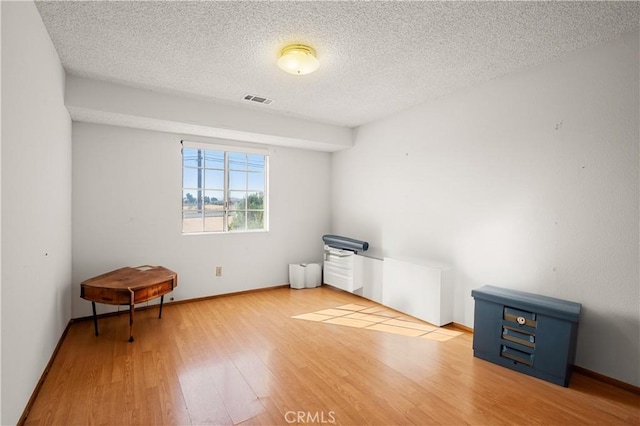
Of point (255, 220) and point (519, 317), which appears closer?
point (519, 317)

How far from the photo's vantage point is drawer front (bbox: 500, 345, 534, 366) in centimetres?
241

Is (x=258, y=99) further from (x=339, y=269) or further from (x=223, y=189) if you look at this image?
(x=339, y=269)

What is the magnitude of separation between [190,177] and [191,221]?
23.3 inches

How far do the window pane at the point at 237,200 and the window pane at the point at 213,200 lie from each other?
13 cm

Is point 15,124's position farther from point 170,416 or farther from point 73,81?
point 170,416

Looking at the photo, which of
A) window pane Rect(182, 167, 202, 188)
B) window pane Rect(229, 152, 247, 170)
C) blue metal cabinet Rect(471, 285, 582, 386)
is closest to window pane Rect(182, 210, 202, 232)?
window pane Rect(182, 167, 202, 188)

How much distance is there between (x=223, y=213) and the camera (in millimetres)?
4453

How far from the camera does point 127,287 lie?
2918 millimetres

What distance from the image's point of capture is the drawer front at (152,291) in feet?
9.77

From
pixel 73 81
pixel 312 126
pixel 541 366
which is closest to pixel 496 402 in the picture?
pixel 541 366

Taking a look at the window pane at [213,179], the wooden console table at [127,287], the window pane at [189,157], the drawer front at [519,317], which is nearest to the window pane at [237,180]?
the window pane at [213,179]

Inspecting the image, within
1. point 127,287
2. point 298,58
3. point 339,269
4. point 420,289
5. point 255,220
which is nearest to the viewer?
point 298,58

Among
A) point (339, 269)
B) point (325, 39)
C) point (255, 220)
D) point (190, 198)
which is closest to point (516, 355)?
point (339, 269)

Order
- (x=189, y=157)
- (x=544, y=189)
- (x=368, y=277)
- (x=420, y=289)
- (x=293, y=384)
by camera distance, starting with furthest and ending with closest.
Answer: (x=368, y=277), (x=189, y=157), (x=420, y=289), (x=544, y=189), (x=293, y=384)
